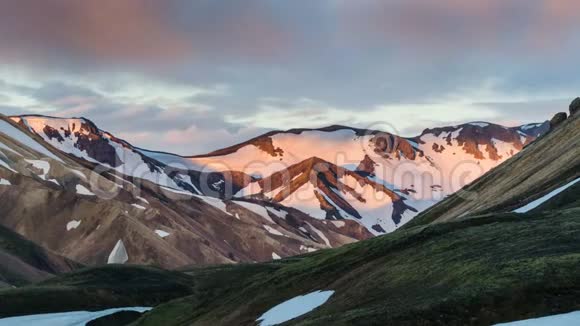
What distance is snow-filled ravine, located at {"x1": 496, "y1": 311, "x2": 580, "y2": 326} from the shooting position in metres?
30.6

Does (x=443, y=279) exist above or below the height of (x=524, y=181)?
below

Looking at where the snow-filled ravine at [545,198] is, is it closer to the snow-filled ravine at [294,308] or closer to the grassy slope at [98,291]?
the snow-filled ravine at [294,308]

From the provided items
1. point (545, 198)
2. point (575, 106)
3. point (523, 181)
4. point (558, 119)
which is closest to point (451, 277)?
point (545, 198)

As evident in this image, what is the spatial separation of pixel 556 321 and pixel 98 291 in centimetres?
9649

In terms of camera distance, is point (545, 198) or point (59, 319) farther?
point (59, 319)

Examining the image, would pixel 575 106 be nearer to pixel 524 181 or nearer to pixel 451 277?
pixel 524 181

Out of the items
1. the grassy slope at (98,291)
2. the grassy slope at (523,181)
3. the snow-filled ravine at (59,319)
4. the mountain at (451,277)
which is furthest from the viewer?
the grassy slope at (98,291)

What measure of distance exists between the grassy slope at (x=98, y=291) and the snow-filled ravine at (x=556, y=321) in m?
87.0

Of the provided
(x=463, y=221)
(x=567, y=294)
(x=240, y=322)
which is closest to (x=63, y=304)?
(x=240, y=322)

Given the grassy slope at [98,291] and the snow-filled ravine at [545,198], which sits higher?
the snow-filled ravine at [545,198]

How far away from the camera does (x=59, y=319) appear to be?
328 ft

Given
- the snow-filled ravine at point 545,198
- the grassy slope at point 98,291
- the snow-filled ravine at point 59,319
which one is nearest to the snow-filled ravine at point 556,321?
the snow-filled ravine at point 545,198

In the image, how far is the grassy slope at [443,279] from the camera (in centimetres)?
3538

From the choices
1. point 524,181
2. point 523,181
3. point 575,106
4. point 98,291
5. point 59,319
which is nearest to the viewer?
point 59,319
